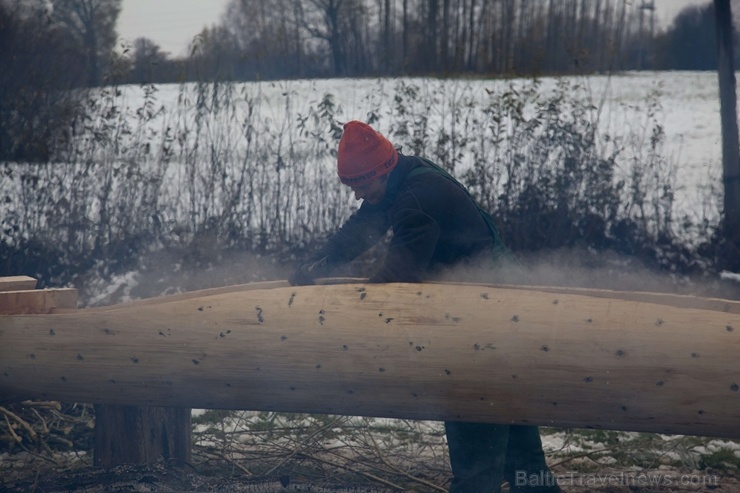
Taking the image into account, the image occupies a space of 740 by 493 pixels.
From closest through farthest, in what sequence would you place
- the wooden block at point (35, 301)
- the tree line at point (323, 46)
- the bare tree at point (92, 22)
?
1. the wooden block at point (35, 301)
2. the tree line at point (323, 46)
3. the bare tree at point (92, 22)

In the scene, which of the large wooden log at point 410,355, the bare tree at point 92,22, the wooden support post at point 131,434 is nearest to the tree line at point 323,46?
the bare tree at point 92,22

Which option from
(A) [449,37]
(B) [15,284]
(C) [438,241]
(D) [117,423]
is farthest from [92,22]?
(C) [438,241]

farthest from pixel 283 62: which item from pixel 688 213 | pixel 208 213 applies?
pixel 688 213

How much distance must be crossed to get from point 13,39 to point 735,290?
910 cm

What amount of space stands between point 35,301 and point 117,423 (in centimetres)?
75

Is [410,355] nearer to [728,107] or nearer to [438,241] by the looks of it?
A: [438,241]

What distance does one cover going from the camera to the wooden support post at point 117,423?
3.69 meters

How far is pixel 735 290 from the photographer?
7.96 m

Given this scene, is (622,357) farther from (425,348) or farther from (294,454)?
(294,454)

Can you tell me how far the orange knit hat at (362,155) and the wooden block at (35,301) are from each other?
5.13 ft

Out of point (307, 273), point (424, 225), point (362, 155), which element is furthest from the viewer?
point (307, 273)

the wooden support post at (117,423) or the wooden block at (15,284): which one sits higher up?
the wooden block at (15,284)

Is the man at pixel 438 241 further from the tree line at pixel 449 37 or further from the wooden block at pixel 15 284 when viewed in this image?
the tree line at pixel 449 37

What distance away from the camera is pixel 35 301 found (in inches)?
145
